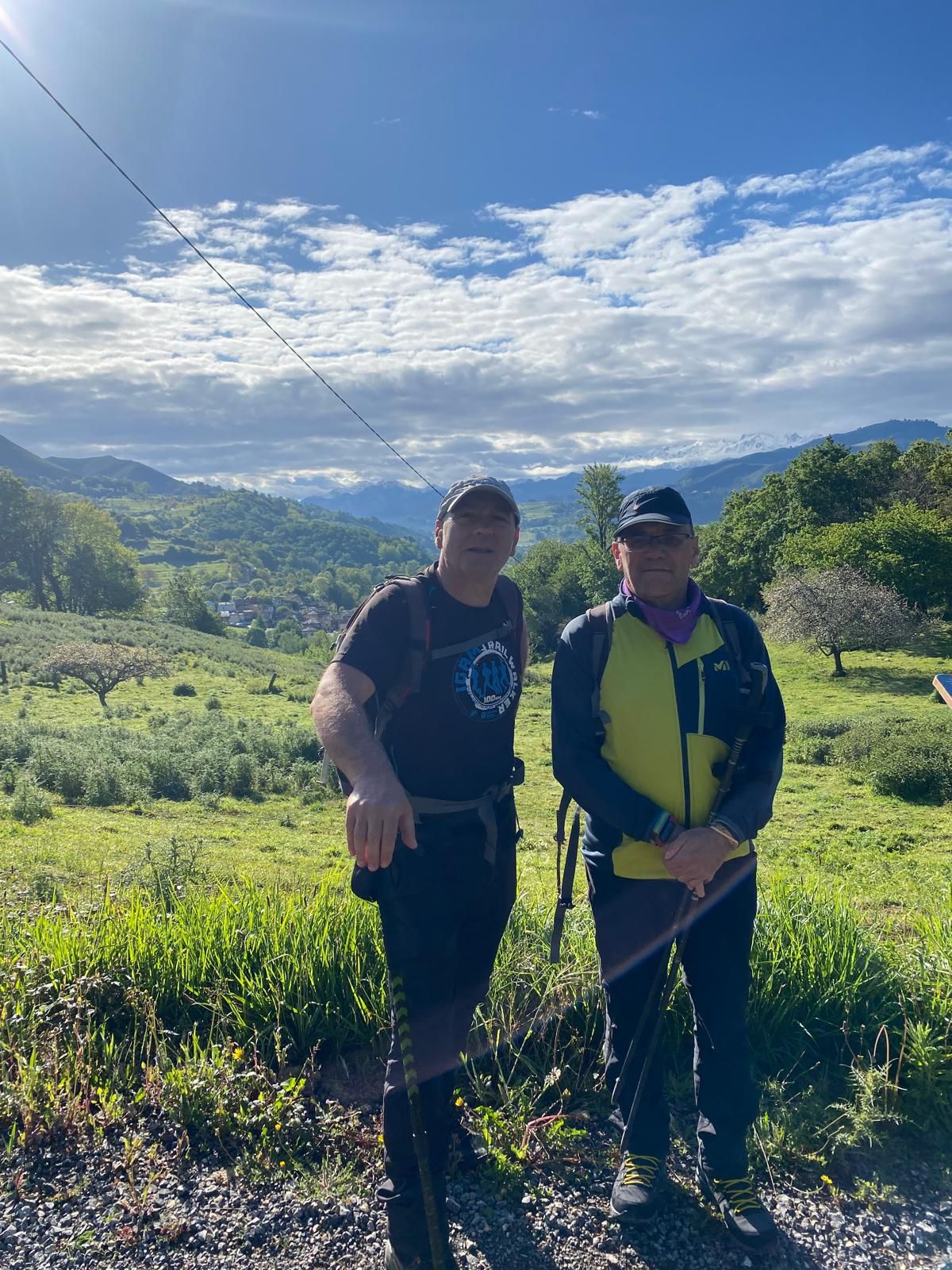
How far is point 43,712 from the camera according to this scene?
27.0 metres

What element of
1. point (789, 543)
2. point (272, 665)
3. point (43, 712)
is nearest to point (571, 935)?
point (43, 712)

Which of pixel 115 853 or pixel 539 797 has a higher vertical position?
pixel 115 853

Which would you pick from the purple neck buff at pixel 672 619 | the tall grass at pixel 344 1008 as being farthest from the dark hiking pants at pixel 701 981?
the purple neck buff at pixel 672 619

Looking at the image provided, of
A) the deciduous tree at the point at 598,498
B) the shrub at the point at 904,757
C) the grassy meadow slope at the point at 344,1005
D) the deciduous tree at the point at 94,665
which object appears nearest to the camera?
the grassy meadow slope at the point at 344,1005

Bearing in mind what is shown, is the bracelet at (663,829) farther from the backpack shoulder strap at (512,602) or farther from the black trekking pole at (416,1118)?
the black trekking pole at (416,1118)

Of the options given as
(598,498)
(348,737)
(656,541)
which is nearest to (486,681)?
(348,737)

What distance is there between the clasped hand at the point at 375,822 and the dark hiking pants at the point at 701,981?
96cm

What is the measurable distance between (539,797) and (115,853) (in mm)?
10072

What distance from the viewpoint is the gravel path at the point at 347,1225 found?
230 cm

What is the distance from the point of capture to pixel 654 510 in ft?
9.21

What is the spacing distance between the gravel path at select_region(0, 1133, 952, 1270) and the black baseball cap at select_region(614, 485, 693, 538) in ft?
7.46

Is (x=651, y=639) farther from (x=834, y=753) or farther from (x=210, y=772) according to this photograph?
(x=834, y=753)

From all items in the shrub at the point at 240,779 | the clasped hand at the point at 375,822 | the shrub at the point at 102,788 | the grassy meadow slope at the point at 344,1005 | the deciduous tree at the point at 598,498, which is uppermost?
the deciduous tree at the point at 598,498

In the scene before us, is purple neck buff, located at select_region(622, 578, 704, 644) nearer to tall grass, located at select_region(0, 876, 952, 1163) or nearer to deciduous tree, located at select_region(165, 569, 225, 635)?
tall grass, located at select_region(0, 876, 952, 1163)
